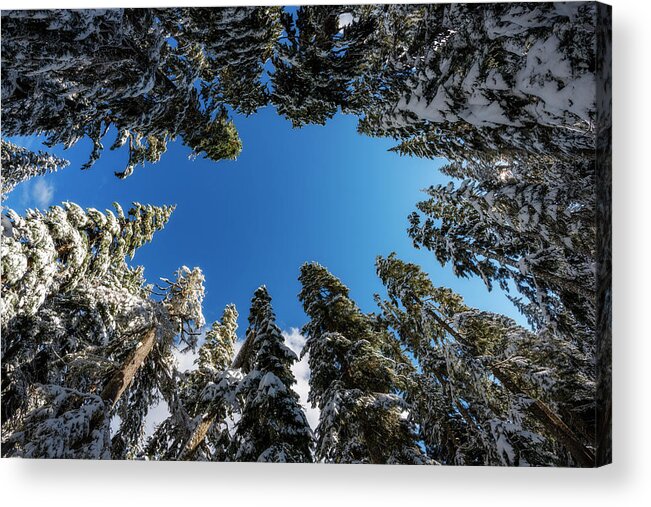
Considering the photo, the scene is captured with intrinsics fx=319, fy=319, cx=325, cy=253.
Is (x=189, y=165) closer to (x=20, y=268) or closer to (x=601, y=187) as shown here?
(x=20, y=268)

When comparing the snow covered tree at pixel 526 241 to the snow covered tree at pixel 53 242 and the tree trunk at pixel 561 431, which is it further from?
the snow covered tree at pixel 53 242

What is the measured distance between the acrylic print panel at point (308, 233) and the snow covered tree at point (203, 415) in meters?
0.02

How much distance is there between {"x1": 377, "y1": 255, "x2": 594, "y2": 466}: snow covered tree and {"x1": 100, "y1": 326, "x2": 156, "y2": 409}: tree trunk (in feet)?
11.5

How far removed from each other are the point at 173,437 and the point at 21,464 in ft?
7.29

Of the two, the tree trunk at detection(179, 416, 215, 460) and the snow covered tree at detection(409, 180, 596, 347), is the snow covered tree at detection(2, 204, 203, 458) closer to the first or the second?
the tree trunk at detection(179, 416, 215, 460)

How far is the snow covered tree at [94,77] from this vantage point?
13.8 feet

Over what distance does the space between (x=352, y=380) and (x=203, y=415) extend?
190cm

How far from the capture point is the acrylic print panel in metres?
3.62

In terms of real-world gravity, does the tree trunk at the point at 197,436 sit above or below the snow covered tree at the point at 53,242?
below

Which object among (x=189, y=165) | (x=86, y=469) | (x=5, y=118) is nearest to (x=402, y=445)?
(x=86, y=469)

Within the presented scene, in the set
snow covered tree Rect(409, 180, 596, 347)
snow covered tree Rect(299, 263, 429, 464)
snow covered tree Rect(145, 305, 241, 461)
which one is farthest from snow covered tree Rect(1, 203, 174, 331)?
snow covered tree Rect(409, 180, 596, 347)

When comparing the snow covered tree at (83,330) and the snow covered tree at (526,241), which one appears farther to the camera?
the snow covered tree at (83,330)

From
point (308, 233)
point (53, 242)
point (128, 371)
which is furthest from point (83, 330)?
point (308, 233)

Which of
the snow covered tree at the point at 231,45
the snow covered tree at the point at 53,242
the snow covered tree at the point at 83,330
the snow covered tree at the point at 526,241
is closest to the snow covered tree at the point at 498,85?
the snow covered tree at the point at 526,241
